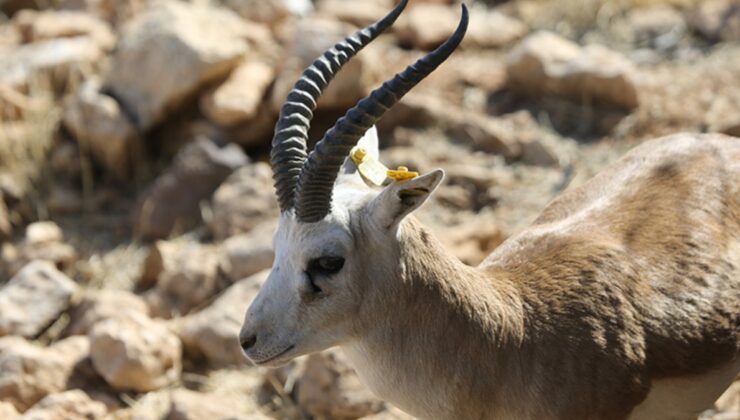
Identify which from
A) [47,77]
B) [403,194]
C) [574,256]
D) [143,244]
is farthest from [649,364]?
[47,77]

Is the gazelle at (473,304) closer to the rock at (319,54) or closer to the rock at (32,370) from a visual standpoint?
the rock at (32,370)

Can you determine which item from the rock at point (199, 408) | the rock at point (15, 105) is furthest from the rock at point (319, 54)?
the rock at point (199, 408)

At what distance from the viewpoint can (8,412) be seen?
255 inches

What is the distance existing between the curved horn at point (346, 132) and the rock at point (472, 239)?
2963mm

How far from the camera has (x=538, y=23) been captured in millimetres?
11203

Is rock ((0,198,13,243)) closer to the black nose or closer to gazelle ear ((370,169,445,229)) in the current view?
the black nose

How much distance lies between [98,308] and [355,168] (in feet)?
10.5

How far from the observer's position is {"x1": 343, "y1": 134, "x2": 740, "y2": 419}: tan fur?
4.77 m

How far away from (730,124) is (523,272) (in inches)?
131

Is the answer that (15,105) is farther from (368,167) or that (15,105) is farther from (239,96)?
(368,167)

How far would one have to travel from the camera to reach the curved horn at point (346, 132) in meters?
4.41

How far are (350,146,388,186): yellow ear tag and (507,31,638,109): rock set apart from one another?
4894mm

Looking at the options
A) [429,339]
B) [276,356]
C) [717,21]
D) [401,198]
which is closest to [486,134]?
[717,21]

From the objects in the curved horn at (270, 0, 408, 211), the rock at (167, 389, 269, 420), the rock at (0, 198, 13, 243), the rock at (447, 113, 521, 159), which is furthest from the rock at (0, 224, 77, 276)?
the curved horn at (270, 0, 408, 211)
